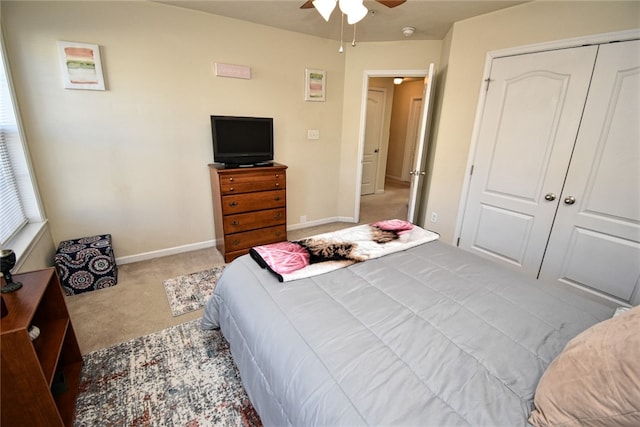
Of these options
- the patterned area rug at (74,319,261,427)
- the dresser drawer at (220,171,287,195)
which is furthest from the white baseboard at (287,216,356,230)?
the patterned area rug at (74,319,261,427)

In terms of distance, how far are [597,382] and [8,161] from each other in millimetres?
3380

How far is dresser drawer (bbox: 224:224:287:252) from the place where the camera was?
2.90m

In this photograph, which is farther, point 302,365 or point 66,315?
point 66,315

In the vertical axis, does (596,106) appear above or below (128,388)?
above

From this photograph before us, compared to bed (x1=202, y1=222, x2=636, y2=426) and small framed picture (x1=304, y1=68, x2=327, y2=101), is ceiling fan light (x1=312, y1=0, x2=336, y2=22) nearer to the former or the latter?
bed (x1=202, y1=222, x2=636, y2=426)

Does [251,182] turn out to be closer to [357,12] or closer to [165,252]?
[165,252]

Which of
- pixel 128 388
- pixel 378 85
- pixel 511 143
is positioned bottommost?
pixel 128 388

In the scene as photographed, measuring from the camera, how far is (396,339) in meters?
1.11

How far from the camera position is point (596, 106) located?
6.86 feet

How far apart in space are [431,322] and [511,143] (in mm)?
2136

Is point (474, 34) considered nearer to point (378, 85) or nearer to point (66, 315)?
point (378, 85)

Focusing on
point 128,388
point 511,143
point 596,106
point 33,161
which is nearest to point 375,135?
point 511,143

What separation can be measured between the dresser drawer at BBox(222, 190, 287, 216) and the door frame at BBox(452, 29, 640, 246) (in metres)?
1.90

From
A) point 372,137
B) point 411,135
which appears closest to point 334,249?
point 372,137
